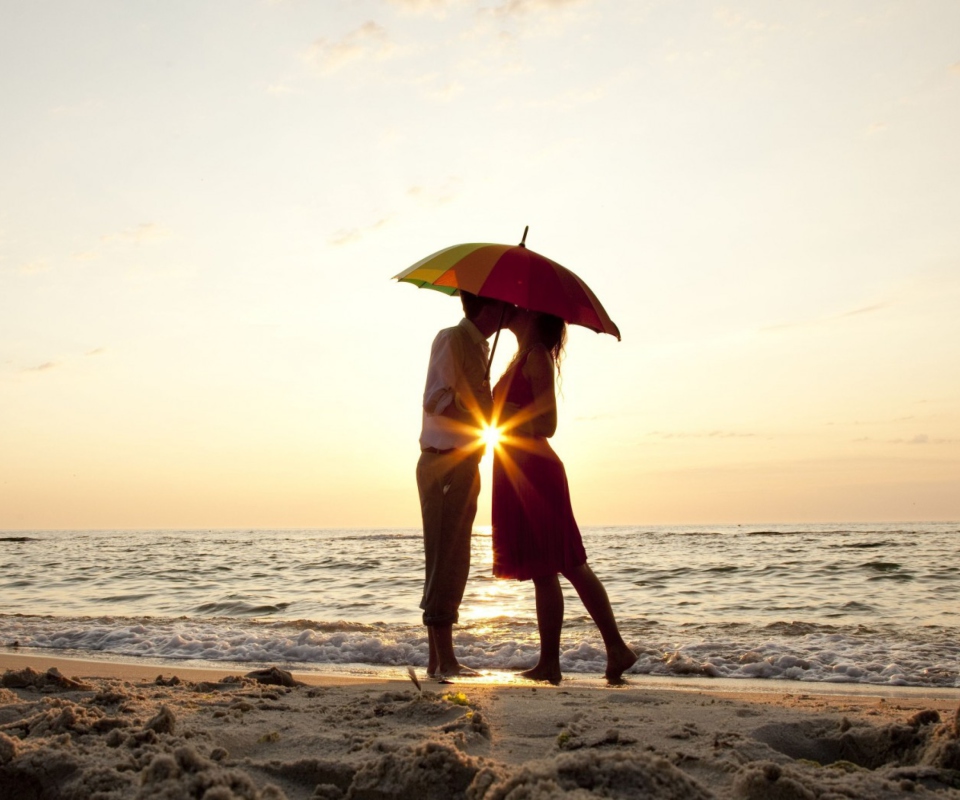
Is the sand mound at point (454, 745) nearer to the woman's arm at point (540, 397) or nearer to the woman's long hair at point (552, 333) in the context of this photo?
the woman's arm at point (540, 397)

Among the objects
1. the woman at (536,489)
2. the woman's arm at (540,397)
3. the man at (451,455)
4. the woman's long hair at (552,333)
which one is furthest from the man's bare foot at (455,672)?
the woman's long hair at (552,333)

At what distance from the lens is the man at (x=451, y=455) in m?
4.47

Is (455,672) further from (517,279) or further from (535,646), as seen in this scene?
(517,279)

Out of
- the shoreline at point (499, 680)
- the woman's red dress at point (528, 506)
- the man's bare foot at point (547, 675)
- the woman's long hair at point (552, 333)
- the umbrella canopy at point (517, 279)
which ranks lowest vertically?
the shoreline at point (499, 680)

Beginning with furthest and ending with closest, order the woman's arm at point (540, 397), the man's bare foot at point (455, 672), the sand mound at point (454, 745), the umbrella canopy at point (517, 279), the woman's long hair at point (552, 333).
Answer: the man's bare foot at point (455, 672) < the woman's long hair at point (552, 333) < the woman's arm at point (540, 397) < the umbrella canopy at point (517, 279) < the sand mound at point (454, 745)

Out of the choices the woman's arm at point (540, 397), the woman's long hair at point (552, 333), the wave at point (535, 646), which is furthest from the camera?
the wave at point (535, 646)

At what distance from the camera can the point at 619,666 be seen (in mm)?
4793

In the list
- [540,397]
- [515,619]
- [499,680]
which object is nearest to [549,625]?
[499,680]

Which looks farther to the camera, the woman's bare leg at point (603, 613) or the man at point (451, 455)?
the woman's bare leg at point (603, 613)

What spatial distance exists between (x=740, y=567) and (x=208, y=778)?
38.3ft

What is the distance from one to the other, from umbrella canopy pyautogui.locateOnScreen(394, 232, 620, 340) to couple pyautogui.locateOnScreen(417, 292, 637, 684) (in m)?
0.17

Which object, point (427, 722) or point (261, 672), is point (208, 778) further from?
point (261, 672)

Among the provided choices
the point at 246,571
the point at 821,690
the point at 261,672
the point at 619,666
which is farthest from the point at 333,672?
the point at 246,571

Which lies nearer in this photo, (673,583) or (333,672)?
(333,672)
